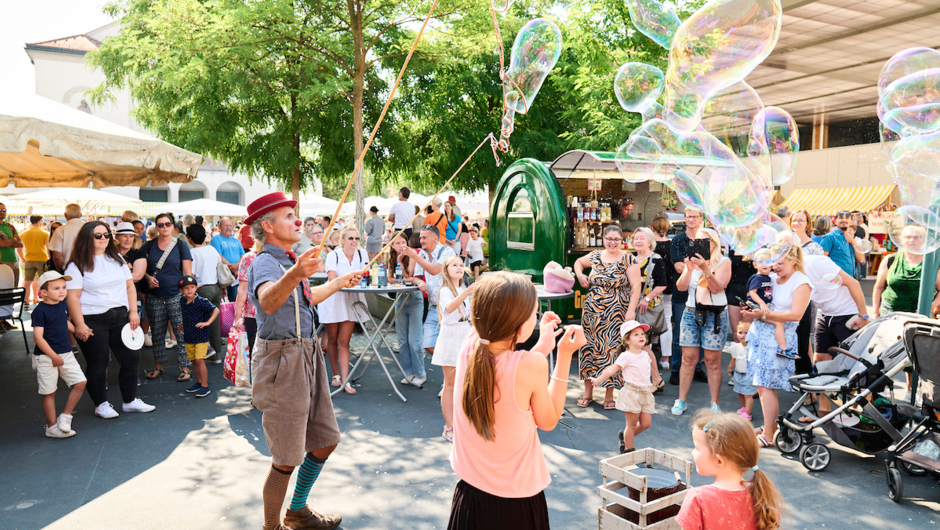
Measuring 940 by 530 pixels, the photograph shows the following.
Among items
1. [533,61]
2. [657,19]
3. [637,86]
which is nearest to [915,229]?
[637,86]

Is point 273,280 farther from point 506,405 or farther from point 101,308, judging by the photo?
point 101,308

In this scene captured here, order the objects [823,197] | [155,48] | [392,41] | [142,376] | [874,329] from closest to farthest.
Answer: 1. [874,329]
2. [142,376]
3. [155,48]
4. [392,41]
5. [823,197]

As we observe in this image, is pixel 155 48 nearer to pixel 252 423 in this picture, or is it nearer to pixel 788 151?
pixel 252 423

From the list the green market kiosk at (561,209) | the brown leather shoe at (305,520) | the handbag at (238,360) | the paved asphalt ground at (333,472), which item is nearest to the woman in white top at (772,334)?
the paved asphalt ground at (333,472)

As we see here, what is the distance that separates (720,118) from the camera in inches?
213

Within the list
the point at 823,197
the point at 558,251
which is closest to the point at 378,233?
the point at 558,251

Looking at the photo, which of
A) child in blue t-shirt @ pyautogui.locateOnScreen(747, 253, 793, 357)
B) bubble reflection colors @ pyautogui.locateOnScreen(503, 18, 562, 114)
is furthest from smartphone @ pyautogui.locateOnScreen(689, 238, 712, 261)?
bubble reflection colors @ pyautogui.locateOnScreen(503, 18, 562, 114)

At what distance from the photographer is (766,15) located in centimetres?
431

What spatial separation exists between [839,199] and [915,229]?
19.8 meters

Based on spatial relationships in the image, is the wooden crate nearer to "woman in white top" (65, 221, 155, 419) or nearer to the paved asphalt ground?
the paved asphalt ground

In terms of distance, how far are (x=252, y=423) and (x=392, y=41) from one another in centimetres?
1192

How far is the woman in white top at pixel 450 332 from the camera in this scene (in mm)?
5098

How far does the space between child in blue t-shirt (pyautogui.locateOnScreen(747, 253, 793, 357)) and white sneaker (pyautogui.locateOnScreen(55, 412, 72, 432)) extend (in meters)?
5.91

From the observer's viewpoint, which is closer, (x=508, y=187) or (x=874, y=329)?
(x=874, y=329)
